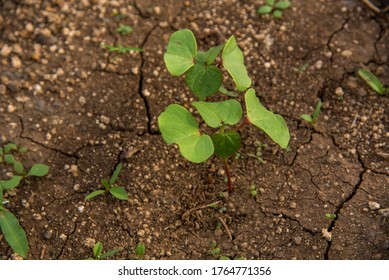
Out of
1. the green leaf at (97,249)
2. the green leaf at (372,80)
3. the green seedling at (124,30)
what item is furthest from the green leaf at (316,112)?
the green leaf at (97,249)

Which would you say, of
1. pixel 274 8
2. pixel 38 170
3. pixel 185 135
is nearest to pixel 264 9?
pixel 274 8

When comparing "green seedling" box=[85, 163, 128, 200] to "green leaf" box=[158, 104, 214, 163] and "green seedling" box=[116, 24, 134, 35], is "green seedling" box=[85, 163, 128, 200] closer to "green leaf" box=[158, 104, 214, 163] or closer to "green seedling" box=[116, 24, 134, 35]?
"green leaf" box=[158, 104, 214, 163]

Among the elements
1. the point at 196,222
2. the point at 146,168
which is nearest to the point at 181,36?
the point at 146,168

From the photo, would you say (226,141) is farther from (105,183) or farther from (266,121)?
(105,183)

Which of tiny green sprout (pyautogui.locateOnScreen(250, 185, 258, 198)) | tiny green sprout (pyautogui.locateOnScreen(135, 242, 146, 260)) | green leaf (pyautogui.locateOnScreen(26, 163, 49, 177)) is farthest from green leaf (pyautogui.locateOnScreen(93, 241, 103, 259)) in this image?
tiny green sprout (pyautogui.locateOnScreen(250, 185, 258, 198))

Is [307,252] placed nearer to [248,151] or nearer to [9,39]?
[248,151]
